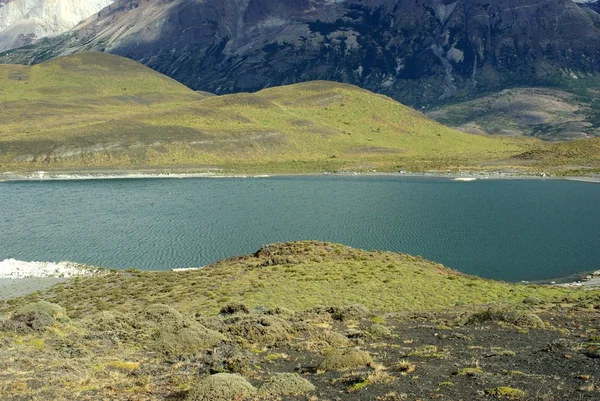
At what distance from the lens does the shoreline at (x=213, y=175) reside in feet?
475

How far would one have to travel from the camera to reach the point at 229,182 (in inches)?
5468

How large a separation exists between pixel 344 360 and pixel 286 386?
11.2 feet

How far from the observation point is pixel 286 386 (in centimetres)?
1933

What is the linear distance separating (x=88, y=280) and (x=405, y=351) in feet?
98.7

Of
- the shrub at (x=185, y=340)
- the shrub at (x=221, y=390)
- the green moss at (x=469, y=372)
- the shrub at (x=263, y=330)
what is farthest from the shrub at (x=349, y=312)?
the shrub at (x=221, y=390)

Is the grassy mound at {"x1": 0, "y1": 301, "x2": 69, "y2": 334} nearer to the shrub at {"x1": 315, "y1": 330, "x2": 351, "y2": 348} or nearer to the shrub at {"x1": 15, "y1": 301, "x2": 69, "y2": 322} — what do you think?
the shrub at {"x1": 15, "y1": 301, "x2": 69, "y2": 322}

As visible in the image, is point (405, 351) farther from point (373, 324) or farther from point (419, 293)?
point (419, 293)

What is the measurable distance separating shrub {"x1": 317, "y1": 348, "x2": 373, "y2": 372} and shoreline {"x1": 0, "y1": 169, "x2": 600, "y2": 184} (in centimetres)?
12675

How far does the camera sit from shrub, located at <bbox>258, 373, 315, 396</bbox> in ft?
62.7

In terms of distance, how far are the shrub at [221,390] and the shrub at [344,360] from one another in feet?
13.0

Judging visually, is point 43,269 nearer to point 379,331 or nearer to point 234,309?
point 234,309

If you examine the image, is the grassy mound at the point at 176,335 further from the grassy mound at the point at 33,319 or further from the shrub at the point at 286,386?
the shrub at the point at 286,386

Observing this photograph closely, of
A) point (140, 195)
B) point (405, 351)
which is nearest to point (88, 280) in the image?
point (405, 351)

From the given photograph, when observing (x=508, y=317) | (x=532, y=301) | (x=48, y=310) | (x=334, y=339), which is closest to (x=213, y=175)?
(x=532, y=301)
